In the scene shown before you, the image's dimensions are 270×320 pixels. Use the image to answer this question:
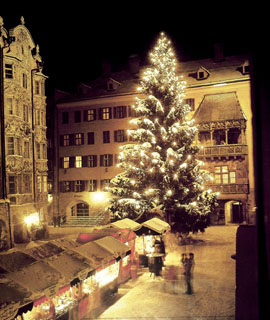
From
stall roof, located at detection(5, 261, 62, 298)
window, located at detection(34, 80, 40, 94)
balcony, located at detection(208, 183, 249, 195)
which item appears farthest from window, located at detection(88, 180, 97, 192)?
stall roof, located at detection(5, 261, 62, 298)

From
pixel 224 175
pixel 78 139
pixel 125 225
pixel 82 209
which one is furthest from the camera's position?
pixel 78 139

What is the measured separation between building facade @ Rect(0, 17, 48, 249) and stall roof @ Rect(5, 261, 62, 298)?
1995 centimetres

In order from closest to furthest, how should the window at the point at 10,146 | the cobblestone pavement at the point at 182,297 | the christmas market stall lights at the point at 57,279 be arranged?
the christmas market stall lights at the point at 57,279 < the cobblestone pavement at the point at 182,297 < the window at the point at 10,146

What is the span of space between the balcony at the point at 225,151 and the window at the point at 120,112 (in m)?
9.87

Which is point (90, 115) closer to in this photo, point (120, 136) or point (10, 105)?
point (120, 136)

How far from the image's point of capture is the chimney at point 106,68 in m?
46.9

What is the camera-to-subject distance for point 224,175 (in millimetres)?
35500

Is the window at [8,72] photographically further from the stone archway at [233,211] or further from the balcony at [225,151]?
the stone archway at [233,211]

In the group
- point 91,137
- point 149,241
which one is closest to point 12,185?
point 91,137

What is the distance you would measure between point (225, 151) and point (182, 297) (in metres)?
23.5

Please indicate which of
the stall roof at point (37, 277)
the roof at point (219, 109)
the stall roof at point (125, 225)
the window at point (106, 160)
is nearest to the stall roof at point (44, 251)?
the stall roof at point (37, 277)

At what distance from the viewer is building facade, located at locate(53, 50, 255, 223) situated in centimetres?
3512

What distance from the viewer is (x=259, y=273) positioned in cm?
191

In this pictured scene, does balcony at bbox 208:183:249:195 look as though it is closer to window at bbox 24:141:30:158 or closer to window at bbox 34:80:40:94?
window at bbox 24:141:30:158
